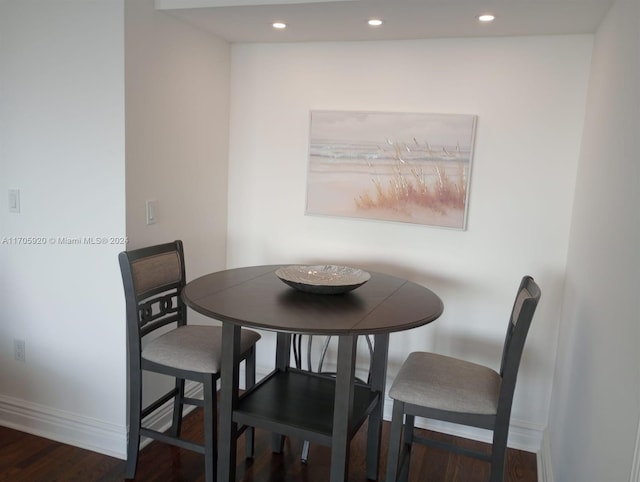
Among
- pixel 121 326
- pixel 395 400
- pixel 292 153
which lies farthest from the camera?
pixel 292 153

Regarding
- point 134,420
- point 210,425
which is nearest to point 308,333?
point 210,425

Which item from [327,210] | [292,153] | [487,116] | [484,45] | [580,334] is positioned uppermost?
[484,45]

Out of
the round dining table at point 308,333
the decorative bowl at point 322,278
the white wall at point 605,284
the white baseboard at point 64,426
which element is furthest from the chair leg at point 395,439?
the white baseboard at point 64,426

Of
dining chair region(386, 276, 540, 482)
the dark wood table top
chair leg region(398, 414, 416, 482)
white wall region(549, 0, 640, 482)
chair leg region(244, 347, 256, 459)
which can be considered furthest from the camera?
chair leg region(244, 347, 256, 459)

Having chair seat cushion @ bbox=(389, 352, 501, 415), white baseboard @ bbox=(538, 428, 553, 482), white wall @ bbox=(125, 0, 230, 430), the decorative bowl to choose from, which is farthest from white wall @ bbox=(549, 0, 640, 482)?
white wall @ bbox=(125, 0, 230, 430)

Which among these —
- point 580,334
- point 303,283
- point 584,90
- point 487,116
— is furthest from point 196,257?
point 584,90

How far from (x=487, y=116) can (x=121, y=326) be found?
6.97 ft

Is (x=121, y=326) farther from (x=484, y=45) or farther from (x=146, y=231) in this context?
(x=484, y=45)

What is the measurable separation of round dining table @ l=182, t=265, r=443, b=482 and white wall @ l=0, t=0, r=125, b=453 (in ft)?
2.04

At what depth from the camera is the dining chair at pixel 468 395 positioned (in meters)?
1.96

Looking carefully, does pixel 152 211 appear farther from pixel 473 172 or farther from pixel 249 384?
pixel 473 172

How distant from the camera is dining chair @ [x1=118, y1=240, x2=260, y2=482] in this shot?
2221 millimetres

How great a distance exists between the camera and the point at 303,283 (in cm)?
217

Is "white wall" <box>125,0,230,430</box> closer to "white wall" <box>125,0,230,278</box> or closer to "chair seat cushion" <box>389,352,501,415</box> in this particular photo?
"white wall" <box>125,0,230,278</box>
